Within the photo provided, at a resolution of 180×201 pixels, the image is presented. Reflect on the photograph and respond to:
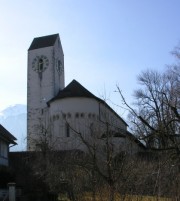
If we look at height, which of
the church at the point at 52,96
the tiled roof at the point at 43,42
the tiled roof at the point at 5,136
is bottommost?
the tiled roof at the point at 5,136

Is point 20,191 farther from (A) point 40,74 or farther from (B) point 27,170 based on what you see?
(A) point 40,74

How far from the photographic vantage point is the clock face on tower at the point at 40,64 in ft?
212

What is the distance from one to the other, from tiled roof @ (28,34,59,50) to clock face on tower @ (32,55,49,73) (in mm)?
1919

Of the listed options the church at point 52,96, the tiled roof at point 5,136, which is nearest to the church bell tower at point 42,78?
the church at point 52,96

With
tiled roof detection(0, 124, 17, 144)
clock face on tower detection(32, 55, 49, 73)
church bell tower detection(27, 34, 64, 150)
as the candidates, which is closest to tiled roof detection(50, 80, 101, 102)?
church bell tower detection(27, 34, 64, 150)

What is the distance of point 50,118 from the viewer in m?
58.7

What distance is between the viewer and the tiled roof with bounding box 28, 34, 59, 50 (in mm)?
65806

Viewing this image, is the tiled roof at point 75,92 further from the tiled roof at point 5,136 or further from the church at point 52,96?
the tiled roof at point 5,136

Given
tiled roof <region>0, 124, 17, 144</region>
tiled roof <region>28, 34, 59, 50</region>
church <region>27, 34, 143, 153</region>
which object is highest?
tiled roof <region>28, 34, 59, 50</region>

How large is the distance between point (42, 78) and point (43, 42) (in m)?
5.86

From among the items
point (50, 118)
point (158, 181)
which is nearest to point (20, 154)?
point (50, 118)

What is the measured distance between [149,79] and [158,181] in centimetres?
4187

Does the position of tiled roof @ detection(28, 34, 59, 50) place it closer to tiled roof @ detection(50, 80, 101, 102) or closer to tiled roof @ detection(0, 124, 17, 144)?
tiled roof @ detection(50, 80, 101, 102)

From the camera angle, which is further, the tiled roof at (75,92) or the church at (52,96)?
the tiled roof at (75,92)
